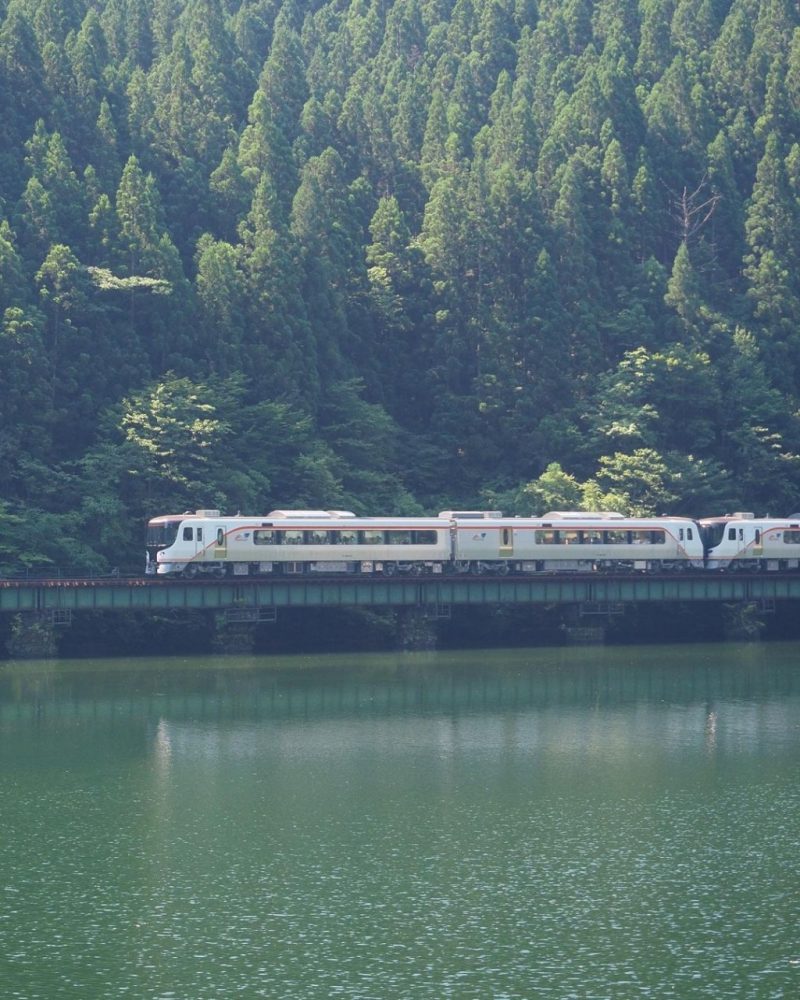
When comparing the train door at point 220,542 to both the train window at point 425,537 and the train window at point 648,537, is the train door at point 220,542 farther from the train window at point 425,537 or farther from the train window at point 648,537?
the train window at point 648,537

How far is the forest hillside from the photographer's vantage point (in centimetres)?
9219

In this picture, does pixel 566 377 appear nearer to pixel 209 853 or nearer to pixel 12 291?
pixel 12 291

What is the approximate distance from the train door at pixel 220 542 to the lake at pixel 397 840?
12020mm

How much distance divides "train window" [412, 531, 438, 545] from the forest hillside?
10.3 meters

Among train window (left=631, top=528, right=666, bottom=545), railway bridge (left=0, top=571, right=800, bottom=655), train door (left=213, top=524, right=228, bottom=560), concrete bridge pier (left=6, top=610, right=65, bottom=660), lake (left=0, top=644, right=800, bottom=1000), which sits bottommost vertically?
lake (left=0, top=644, right=800, bottom=1000)

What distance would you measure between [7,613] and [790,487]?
51288mm

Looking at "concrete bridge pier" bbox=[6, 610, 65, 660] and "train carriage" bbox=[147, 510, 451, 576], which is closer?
"concrete bridge pier" bbox=[6, 610, 65, 660]

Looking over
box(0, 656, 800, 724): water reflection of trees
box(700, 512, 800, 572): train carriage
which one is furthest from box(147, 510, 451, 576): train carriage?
box(700, 512, 800, 572): train carriage

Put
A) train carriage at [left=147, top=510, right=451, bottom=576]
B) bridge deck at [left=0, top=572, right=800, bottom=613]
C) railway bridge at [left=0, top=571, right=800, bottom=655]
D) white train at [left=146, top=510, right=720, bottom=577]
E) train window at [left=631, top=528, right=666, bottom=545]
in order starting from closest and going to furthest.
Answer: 1. bridge deck at [left=0, top=572, right=800, bottom=613]
2. railway bridge at [left=0, top=571, right=800, bottom=655]
3. train carriage at [left=147, top=510, right=451, bottom=576]
4. white train at [left=146, top=510, right=720, bottom=577]
5. train window at [left=631, top=528, right=666, bottom=545]

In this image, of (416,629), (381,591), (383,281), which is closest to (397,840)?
(381,591)

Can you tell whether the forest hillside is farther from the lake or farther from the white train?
the lake

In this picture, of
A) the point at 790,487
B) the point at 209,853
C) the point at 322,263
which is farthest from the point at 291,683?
the point at 790,487

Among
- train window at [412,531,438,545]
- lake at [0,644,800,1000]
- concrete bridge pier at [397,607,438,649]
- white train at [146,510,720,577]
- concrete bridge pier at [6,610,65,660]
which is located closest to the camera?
lake at [0,644,800,1000]

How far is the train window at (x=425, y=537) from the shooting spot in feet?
280
